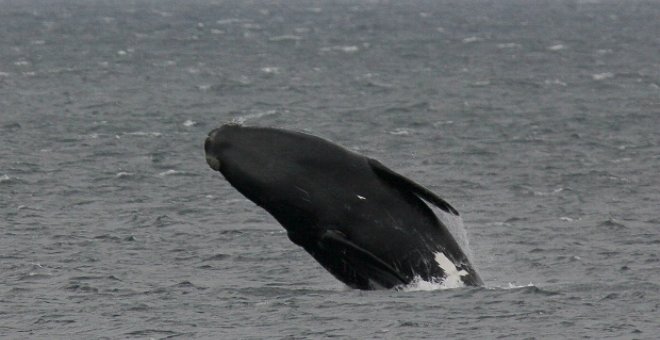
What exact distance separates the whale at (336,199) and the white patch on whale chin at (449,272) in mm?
35

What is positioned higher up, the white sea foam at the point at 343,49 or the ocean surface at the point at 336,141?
the ocean surface at the point at 336,141

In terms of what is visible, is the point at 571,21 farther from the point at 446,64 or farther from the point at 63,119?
the point at 63,119

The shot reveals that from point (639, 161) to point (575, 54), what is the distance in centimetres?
4918

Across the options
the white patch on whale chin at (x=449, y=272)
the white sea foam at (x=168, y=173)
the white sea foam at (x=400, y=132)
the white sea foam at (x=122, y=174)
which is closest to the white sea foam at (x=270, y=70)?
the white sea foam at (x=400, y=132)

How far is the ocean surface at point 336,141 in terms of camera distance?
23516 mm

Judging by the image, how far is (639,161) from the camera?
44375 millimetres

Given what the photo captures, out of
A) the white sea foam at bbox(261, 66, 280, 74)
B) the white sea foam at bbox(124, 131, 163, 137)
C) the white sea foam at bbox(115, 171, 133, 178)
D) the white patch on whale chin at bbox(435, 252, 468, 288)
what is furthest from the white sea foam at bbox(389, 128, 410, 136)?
the white patch on whale chin at bbox(435, 252, 468, 288)

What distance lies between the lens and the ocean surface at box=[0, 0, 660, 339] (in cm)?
2352

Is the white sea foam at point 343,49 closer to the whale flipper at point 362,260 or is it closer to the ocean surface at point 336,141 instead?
the ocean surface at point 336,141

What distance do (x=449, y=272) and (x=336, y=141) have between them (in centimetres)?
2849

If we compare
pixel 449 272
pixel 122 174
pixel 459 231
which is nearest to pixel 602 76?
pixel 122 174

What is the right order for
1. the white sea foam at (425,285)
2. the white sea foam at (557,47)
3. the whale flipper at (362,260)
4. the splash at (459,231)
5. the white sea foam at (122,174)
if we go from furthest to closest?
the white sea foam at (557,47) → the white sea foam at (122,174) → the splash at (459,231) → the white sea foam at (425,285) → the whale flipper at (362,260)

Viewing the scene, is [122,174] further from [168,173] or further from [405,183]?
[405,183]

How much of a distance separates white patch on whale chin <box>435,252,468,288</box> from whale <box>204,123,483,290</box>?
35 mm
